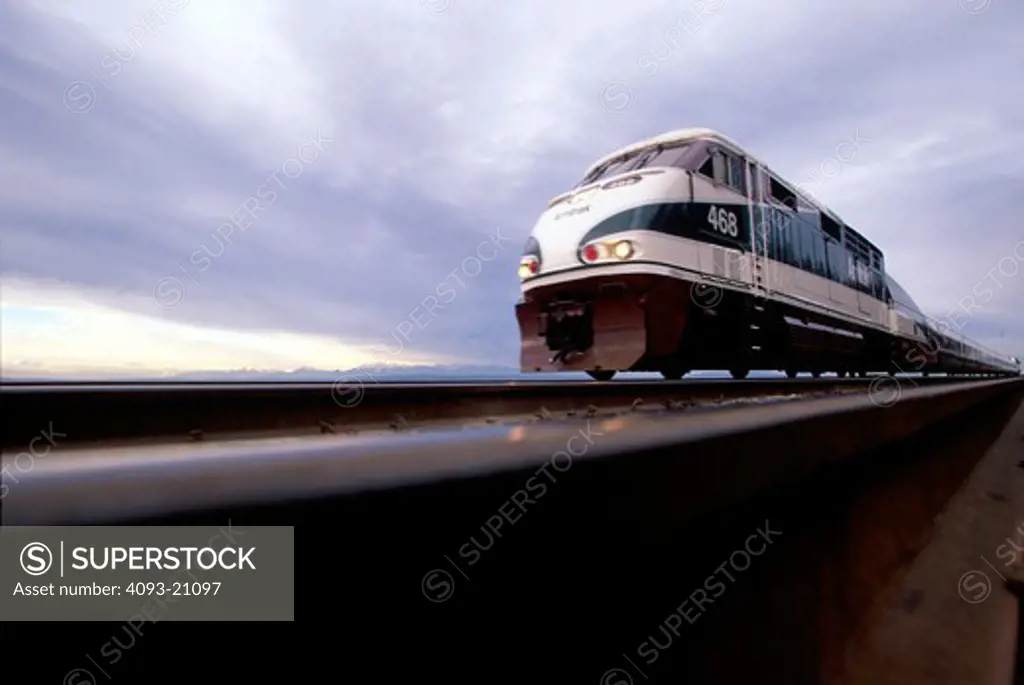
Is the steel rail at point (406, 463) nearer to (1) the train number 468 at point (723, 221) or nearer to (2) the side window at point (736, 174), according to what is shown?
(1) the train number 468 at point (723, 221)

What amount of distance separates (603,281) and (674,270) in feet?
2.54

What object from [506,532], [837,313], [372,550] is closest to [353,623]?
[372,550]

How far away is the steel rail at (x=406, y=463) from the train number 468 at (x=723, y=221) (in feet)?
19.6

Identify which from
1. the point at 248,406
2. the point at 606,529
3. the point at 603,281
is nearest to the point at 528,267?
the point at 603,281

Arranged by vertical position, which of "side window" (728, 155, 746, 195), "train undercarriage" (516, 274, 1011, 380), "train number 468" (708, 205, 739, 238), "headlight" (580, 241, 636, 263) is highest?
"side window" (728, 155, 746, 195)

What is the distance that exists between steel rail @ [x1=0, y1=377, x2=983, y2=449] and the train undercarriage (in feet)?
8.05

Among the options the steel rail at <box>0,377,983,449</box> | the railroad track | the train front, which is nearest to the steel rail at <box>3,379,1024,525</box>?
the railroad track

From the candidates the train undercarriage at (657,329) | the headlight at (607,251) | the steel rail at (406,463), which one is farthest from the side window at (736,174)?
the steel rail at (406,463)

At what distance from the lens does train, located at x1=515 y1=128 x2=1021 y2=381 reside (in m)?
5.79

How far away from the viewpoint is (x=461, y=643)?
44cm

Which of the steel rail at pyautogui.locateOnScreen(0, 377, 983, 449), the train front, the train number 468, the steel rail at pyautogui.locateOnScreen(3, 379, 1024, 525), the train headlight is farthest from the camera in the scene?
the train headlight

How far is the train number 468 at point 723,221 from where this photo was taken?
6.35 m

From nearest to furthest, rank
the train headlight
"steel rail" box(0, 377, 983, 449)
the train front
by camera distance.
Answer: "steel rail" box(0, 377, 983, 449) < the train front < the train headlight

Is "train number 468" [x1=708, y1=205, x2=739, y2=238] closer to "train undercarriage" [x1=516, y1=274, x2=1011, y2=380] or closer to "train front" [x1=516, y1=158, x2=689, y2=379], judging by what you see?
"train front" [x1=516, y1=158, x2=689, y2=379]
